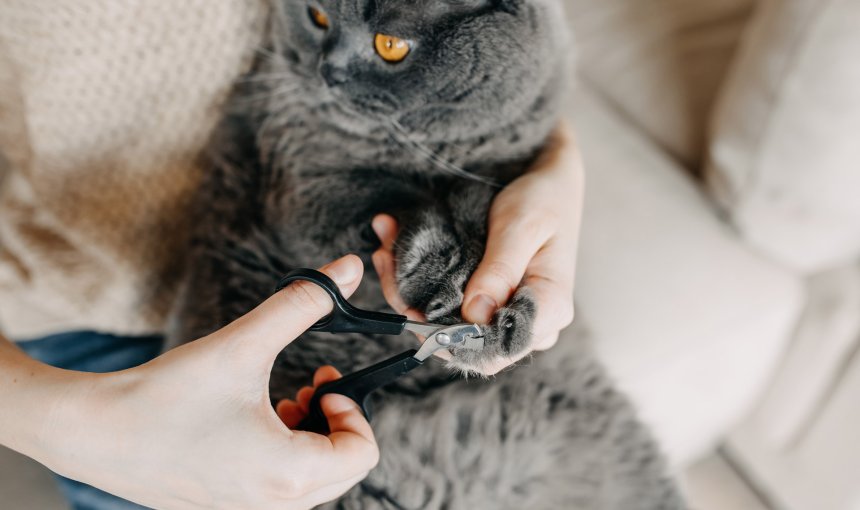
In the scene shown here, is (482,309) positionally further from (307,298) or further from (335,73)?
(335,73)

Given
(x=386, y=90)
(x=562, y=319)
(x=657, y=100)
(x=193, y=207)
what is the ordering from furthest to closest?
1. (x=657, y=100)
2. (x=193, y=207)
3. (x=386, y=90)
4. (x=562, y=319)

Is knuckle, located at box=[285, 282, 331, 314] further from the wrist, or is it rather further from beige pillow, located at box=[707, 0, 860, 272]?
beige pillow, located at box=[707, 0, 860, 272]

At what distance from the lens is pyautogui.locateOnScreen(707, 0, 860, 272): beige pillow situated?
2.92ft

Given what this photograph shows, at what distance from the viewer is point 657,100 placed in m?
1.27

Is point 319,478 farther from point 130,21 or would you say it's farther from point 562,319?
point 130,21

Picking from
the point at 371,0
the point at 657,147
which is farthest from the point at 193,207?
the point at 657,147

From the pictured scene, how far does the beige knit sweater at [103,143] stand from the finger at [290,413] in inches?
13.5

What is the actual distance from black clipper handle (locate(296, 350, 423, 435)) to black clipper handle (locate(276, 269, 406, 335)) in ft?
0.18

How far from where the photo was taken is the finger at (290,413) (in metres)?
Answer: 0.67

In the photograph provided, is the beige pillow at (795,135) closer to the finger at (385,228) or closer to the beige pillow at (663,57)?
the beige pillow at (663,57)

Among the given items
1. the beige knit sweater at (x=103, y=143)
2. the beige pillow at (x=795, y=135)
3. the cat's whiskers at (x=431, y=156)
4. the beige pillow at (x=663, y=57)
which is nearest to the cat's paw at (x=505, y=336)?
the cat's whiskers at (x=431, y=156)

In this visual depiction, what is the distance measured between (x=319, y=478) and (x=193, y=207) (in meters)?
0.52

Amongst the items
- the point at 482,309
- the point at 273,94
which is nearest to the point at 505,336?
the point at 482,309

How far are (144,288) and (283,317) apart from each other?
0.48 m
